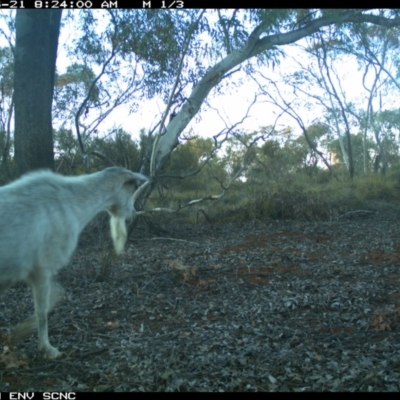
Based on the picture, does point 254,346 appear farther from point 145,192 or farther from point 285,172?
point 285,172

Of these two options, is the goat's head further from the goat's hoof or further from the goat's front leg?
the goat's hoof

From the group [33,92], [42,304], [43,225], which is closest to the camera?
[43,225]

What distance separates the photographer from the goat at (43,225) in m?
3.96

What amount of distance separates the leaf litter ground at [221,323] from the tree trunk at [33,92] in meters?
1.92

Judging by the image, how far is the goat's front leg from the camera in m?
4.24

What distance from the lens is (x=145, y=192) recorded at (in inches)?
407

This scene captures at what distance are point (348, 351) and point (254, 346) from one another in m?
0.79

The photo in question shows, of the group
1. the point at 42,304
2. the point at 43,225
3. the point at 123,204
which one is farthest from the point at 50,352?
the point at 123,204

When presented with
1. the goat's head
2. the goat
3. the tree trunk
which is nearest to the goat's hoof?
the goat

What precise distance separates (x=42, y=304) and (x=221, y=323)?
181cm

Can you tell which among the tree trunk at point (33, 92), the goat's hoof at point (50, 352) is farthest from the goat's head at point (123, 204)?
the tree trunk at point (33, 92)

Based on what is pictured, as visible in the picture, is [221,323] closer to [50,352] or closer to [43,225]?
[50,352]

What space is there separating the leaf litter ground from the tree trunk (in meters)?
1.92

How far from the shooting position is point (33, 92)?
8.93 meters
